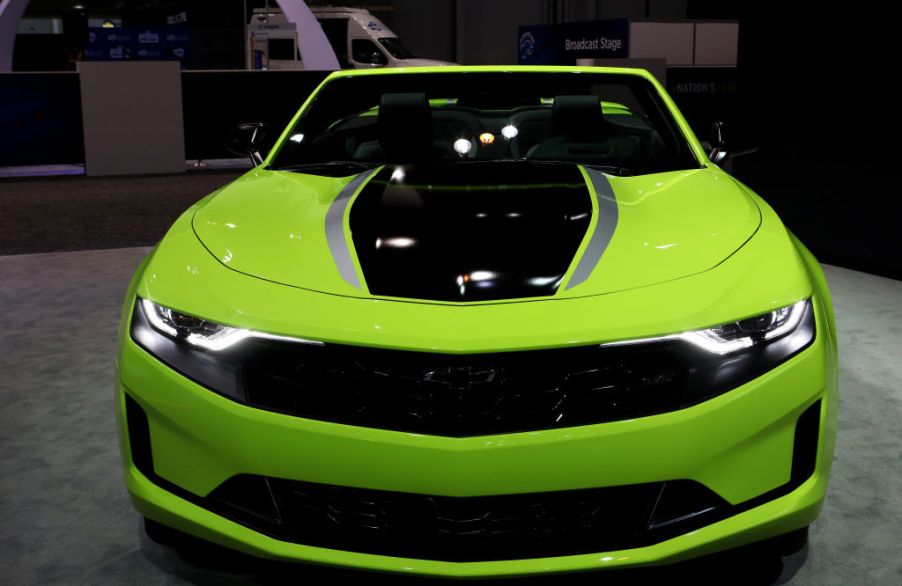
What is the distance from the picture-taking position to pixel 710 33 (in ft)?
55.6

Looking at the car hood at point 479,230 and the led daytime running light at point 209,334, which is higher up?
the car hood at point 479,230

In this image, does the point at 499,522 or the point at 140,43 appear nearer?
the point at 499,522

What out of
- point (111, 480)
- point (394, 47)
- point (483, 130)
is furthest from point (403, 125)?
point (394, 47)

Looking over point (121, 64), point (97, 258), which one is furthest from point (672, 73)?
point (97, 258)

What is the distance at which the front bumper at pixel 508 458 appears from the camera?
1871 millimetres

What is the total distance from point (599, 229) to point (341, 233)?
1.94 feet

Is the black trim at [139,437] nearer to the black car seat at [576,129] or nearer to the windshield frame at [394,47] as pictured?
the black car seat at [576,129]

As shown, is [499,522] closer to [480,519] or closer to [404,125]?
[480,519]

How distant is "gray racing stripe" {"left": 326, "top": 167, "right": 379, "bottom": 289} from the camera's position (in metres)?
2.14

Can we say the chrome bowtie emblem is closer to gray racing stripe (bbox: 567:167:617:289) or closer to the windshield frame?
gray racing stripe (bbox: 567:167:617:289)

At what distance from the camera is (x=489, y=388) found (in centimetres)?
190

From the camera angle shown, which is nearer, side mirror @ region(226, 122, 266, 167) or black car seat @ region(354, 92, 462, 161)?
black car seat @ region(354, 92, 462, 161)

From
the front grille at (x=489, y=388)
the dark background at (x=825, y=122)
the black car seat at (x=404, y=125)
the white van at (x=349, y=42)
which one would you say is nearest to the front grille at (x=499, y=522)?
the front grille at (x=489, y=388)

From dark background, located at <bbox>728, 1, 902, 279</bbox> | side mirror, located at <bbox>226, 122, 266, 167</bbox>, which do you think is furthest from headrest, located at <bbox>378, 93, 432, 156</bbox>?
dark background, located at <bbox>728, 1, 902, 279</bbox>
